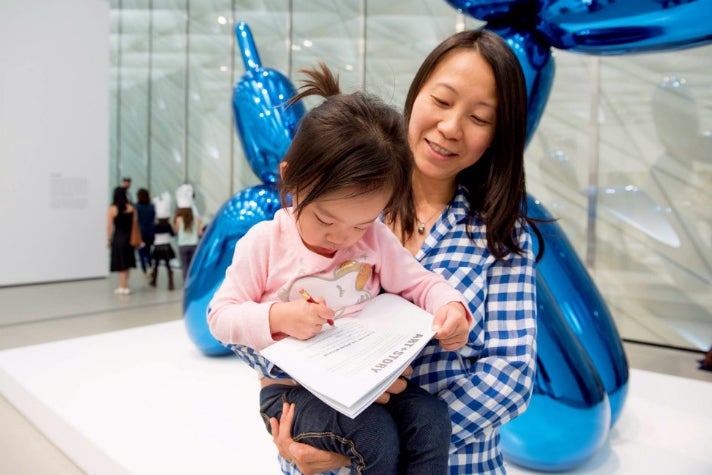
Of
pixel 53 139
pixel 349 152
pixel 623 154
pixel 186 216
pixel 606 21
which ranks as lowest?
pixel 186 216

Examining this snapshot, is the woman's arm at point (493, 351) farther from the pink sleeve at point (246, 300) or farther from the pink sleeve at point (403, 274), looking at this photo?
the pink sleeve at point (246, 300)

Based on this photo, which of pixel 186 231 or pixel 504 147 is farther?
pixel 186 231

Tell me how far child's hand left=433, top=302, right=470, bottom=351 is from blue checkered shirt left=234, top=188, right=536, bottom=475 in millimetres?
144

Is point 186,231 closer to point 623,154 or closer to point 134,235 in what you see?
point 134,235

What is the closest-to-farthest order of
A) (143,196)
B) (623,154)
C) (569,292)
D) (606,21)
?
1. (606,21)
2. (569,292)
3. (623,154)
4. (143,196)

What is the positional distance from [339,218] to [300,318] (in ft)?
0.52

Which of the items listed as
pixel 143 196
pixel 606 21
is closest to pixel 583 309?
pixel 606 21

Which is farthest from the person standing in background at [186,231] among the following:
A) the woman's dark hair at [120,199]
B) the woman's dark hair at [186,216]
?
the woman's dark hair at [120,199]

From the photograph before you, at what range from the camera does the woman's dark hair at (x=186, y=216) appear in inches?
211

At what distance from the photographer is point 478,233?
110 centimetres

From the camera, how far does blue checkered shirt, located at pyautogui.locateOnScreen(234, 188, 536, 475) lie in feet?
3.12

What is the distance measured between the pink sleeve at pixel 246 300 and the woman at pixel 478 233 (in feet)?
0.99

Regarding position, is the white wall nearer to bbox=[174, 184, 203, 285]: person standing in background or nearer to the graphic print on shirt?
bbox=[174, 184, 203, 285]: person standing in background

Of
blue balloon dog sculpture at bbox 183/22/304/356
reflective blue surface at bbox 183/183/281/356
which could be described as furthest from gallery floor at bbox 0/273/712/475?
blue balloon dog sculpture at bbox 183/22/304/356
